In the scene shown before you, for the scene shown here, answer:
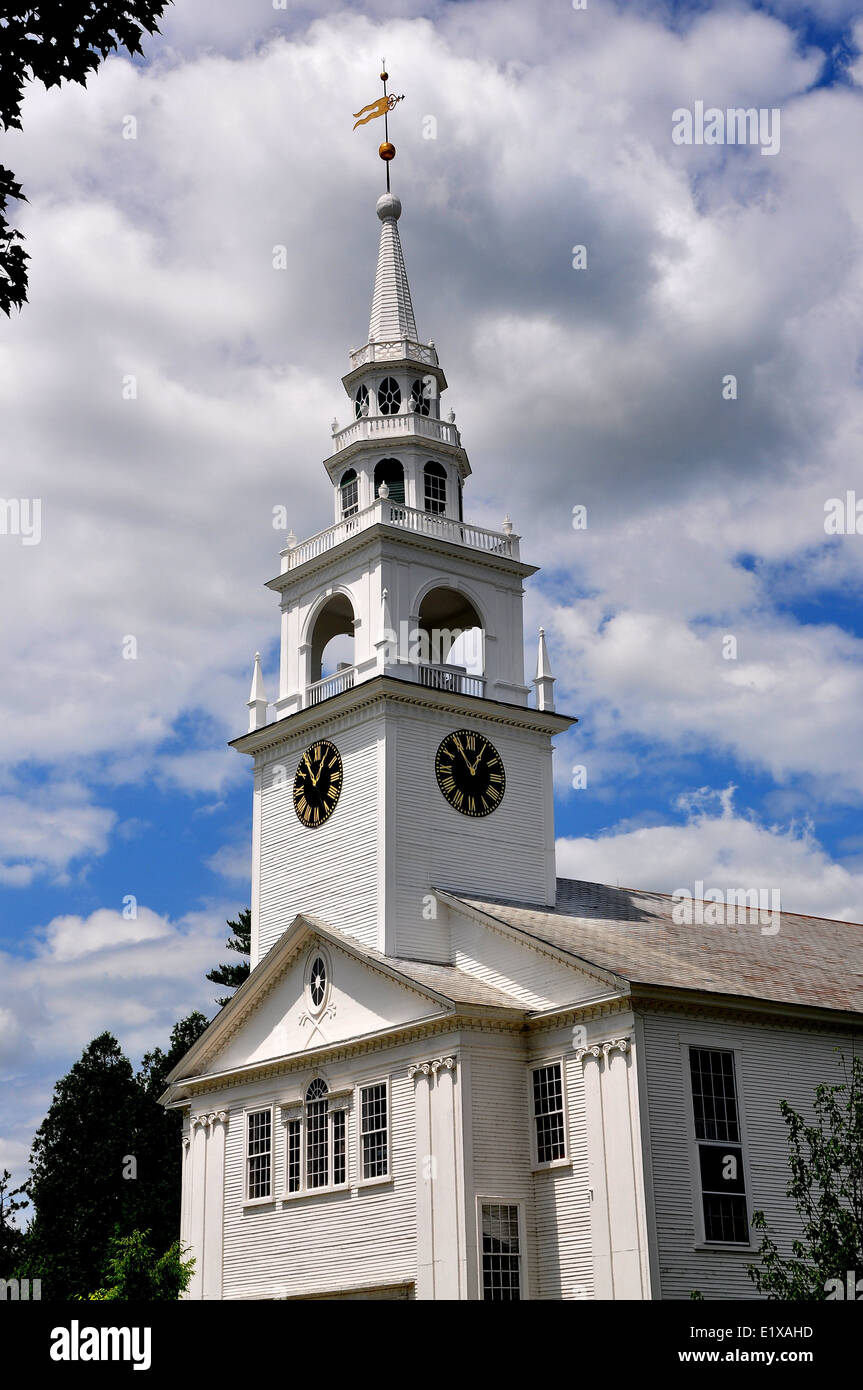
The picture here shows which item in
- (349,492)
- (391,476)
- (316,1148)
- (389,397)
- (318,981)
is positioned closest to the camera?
(316,1148)

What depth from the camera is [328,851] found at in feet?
132

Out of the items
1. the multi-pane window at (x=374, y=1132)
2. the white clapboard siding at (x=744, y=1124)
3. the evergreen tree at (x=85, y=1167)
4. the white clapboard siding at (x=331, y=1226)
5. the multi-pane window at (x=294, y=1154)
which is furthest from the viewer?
the evergreen tree at (x=85, y=1167)

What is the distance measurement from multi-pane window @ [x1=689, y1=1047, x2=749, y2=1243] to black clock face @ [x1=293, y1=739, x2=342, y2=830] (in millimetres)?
12096

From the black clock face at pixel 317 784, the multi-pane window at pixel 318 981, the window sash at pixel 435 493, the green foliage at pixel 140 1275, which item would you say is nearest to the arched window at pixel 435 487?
the window sash at pixel 435 493

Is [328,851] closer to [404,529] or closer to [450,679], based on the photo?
[450,679]

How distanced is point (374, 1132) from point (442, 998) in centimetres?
393

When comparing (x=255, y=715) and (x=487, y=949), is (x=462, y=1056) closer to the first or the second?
(x=487, y=949)

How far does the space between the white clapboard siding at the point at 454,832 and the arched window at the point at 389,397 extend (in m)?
10.4

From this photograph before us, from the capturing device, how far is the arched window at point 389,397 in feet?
150

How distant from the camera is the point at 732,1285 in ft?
102

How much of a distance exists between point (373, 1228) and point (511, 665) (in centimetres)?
1556

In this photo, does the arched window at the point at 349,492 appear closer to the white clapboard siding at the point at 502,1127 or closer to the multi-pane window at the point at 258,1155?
the multi-pane window at the point at 258,1155

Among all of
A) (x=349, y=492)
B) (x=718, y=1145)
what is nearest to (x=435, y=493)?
(x=349, y=492)
